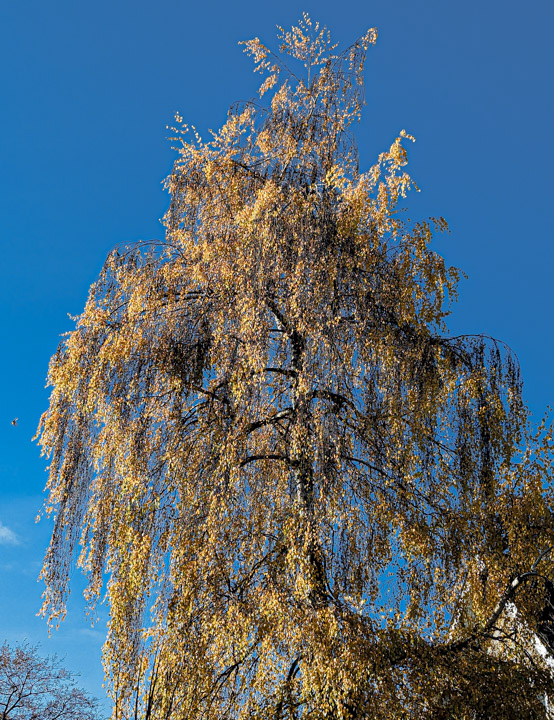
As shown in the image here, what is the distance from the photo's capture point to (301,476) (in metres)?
7.53

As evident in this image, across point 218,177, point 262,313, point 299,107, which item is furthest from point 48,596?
point 299,107

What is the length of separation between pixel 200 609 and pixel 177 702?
0.83 m

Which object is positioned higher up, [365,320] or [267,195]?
[267,195]

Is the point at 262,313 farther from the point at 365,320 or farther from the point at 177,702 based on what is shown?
the point at 177,702

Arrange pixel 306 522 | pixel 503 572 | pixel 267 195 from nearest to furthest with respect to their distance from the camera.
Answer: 1. pixel 306 522
2. pixel 503 572
3. pixel 267 195

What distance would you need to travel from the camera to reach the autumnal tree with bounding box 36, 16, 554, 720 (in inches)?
255

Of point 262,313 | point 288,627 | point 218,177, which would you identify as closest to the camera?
point 288,627

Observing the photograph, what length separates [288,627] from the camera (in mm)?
6180

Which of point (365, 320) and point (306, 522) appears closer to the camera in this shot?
point (306, 522)

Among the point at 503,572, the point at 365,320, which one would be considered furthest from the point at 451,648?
the point at 365,320

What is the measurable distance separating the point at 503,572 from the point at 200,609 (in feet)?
10.4

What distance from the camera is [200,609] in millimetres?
6730

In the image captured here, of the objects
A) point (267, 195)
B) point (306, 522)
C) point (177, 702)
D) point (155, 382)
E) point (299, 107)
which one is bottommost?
point (177, 702)

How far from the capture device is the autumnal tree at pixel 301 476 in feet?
21.2
